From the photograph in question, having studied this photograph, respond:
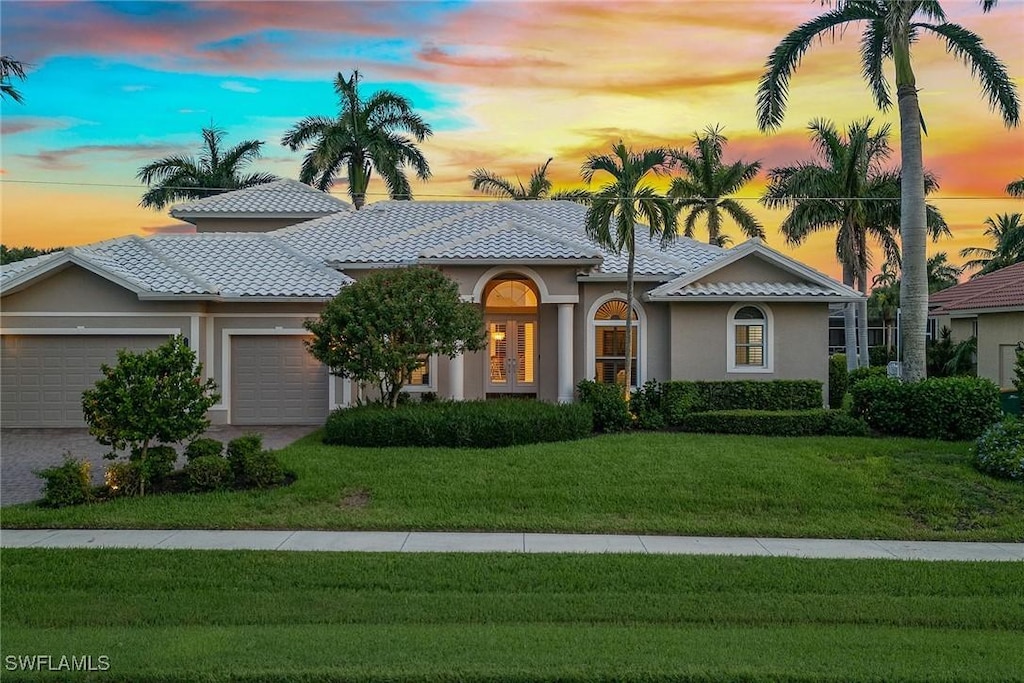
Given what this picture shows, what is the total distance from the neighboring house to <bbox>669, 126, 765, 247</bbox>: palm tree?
29.2ft

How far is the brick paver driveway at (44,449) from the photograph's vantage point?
456 inches

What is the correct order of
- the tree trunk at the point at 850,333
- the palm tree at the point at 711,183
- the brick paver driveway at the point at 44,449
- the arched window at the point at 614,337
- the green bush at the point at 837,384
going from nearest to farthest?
1. the brick paver driveway at the point at 44,449
2. the arched window at the point at 614,337
3. the green bush at the point at 837,384
4. the tree trunk at the point at 850,333
5. the palm tree at the point at 711,183

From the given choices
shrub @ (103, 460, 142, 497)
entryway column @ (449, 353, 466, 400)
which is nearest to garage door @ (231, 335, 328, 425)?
entryway column @ (449, 353, 466, 400)

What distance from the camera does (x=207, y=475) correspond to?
36.2 feet

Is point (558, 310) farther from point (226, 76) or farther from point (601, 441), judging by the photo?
point (226, 76)

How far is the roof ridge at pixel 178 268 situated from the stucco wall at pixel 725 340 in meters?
11.4

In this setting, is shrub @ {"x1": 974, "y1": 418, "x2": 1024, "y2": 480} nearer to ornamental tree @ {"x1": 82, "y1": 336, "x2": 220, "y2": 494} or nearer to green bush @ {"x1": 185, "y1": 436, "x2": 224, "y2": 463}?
green bush @ {"x1": 185, "y1": 436, "x2": 224, "y2": 463}

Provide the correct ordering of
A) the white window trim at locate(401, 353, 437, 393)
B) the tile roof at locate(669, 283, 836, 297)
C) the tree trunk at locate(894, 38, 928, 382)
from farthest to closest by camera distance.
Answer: the white window trim at locate(401, 353, 437, 393)
the tile roof at locate(669, 283, 836, 297)
the tree trunk at locate(894, 38, 928, 382)

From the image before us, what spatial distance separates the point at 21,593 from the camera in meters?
7.21

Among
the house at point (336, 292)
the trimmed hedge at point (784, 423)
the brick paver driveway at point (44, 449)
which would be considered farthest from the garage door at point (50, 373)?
the trimmed hedge at point (784, 423)

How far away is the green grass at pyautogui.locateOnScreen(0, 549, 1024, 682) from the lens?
549 cm

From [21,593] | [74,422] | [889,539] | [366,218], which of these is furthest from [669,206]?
[74,422]

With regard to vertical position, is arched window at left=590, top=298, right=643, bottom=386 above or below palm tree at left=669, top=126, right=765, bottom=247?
below

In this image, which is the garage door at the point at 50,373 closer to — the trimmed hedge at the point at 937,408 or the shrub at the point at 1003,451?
the trimmed hedge at the point at 937,408
